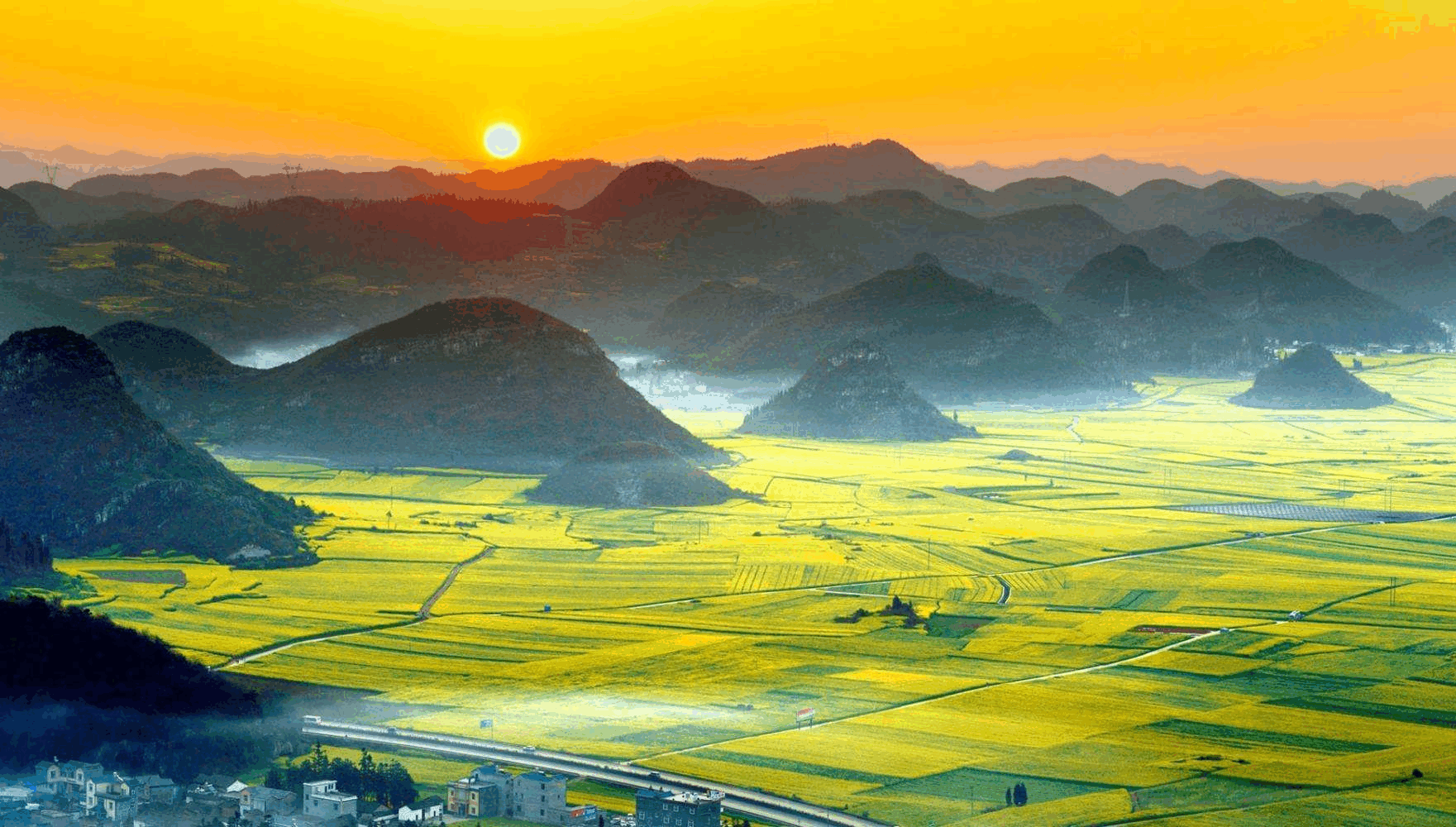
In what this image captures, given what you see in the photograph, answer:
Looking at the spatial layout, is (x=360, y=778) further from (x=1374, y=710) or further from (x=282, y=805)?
(x=1374, y=710)

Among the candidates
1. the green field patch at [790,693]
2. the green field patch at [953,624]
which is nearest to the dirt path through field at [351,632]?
the green field patch at [790,693]

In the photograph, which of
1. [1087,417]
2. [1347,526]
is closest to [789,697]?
[1347,526]

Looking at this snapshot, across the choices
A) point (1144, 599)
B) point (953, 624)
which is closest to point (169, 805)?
point (953, 624)

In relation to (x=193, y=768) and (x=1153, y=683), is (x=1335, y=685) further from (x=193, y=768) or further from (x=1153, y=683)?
(x=193, y=768)

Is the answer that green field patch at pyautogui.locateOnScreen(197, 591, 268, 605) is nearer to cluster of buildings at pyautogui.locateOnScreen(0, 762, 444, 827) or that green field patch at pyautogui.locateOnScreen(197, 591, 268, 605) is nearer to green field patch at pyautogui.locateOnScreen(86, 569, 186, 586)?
green field patch at pyautogui.locateOnScreen(86, 569, 186, 586)

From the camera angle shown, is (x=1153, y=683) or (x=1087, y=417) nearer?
(x=1153, y=683)

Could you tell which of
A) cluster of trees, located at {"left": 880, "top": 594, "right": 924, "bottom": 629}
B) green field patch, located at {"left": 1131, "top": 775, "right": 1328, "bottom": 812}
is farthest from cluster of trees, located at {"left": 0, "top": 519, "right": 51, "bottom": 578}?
green field patch, located at {"left": 1131, "top": 775, "right": 1328, "bottom": 812}
